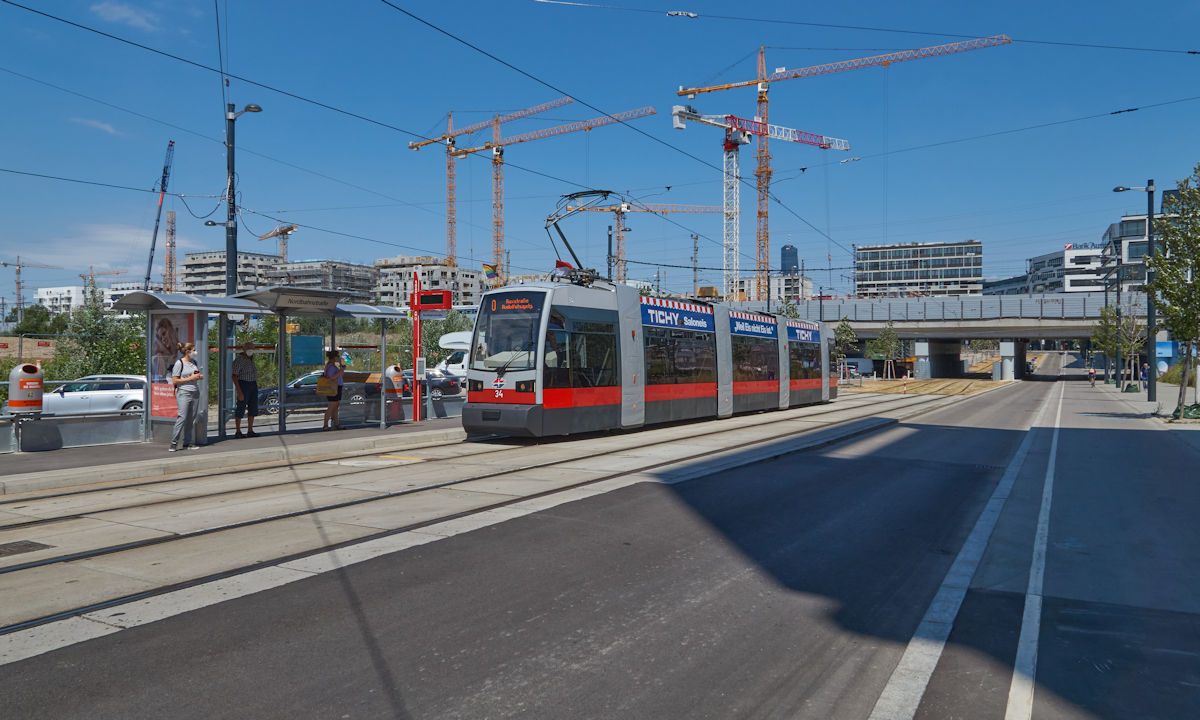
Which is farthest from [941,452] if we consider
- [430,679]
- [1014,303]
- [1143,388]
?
[1014,303]

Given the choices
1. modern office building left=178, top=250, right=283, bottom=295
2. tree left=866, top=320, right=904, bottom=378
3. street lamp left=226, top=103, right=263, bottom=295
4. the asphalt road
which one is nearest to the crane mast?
modern office building left=178, top=250, right=283, bottom=295

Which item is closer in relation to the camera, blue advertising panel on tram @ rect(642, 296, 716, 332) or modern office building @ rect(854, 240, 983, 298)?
blue advertising panel on tram @ rect(642, 296, 716, 332)

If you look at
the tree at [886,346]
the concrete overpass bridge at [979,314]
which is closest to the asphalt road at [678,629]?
the concrete overpass bridge at [979,314]

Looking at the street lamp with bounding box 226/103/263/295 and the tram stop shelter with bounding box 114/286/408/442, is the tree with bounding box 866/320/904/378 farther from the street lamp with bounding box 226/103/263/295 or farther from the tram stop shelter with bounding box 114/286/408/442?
the tram stop shelter with bounding box 114/286/408/442

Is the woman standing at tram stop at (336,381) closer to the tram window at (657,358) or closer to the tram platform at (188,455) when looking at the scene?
the tram platform at (188,455)

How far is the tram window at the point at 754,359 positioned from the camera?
22.8 metres

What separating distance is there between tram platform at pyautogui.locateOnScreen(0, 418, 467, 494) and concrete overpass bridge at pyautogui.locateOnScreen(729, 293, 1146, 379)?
2028 inches

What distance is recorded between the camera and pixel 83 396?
2138 centimetres

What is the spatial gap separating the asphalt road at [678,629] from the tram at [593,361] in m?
6.29

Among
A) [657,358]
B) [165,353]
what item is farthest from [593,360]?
[165,353]

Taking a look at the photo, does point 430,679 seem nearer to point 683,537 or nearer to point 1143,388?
point 683,537

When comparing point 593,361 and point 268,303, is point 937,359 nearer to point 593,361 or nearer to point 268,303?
point 593,361

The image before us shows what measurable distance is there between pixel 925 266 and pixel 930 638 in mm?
187132

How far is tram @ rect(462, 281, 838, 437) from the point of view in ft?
48.5
